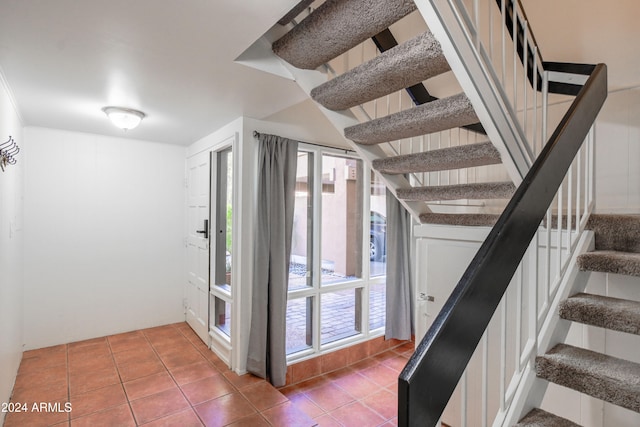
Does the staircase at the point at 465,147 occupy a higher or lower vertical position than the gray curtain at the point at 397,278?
higher

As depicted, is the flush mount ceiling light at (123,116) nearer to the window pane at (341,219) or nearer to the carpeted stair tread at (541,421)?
the window pane at (341,219)

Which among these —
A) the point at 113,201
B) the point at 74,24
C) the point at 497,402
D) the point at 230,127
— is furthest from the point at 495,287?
the point at 113,201

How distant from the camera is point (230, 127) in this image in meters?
3.12

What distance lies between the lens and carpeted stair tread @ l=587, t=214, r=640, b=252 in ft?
5.28

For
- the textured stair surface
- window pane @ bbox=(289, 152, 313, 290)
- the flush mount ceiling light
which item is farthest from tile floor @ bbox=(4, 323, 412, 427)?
the flush mount ceiling light

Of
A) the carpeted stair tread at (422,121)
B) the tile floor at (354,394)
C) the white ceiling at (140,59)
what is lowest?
the tile floor at (354,394)

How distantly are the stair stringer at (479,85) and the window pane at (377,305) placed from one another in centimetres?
248

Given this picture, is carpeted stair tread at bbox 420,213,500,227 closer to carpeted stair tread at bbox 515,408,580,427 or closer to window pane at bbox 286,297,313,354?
carpeted stair tread at bbox 515,408,580,427

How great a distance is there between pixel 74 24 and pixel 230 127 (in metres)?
1.67

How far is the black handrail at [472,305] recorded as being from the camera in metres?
0.70

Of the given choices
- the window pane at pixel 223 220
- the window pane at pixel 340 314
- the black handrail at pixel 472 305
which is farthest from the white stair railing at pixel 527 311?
the window pane at pixel 223 220

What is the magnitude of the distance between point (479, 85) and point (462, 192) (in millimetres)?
704

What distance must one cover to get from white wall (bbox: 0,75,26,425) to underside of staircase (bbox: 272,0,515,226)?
1975 millimetres

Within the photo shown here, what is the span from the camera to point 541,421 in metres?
1.16
